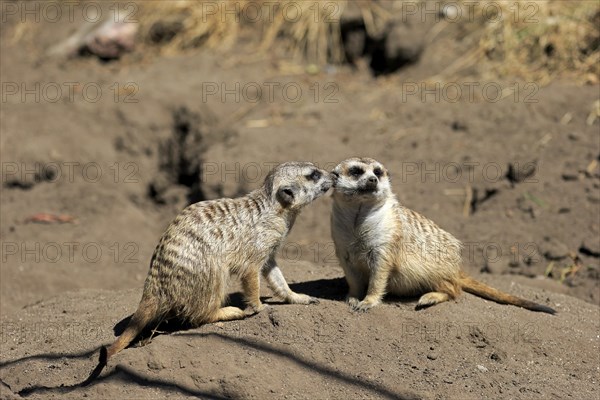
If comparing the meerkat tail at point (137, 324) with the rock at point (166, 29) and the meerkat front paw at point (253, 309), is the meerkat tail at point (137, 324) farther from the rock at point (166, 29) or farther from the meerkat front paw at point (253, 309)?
the rock at point (166, 29)

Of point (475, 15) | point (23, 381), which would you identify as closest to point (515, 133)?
point (475, 15)

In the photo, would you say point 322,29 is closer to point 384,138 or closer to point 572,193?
point 384,138

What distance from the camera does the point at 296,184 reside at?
14.5 ft

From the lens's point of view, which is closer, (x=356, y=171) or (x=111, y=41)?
(x=356, y=171)

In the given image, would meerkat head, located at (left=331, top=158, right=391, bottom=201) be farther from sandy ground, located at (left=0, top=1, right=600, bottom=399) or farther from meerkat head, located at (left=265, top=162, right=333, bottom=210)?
sandy ground, located at (left=0, top=1, right=600, bottom=399)

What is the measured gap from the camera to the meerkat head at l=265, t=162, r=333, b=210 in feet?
14.4

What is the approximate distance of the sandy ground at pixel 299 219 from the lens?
384cm

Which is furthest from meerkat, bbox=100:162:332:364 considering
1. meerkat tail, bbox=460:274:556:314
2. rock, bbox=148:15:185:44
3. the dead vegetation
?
rock, bbox=148:15:185:44

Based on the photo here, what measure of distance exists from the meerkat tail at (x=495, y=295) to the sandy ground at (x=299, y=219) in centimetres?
6

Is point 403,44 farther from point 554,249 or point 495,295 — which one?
point 495,295

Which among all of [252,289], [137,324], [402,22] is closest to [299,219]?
[252,289]

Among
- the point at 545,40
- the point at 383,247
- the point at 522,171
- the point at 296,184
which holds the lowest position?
the point at 383,247

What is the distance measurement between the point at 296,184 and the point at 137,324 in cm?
115

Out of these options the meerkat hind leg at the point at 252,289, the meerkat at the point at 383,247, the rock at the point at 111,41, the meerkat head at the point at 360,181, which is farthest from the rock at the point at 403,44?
the meerkat hind leg at the point at 252,289
